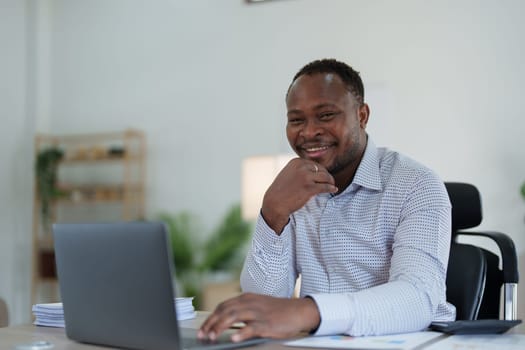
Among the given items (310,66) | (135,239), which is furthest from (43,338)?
(310,66)

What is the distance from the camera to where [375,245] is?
1729mm

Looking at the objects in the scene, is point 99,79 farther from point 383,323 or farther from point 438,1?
point 383,323

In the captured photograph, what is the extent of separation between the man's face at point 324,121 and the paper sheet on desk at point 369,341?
639mm

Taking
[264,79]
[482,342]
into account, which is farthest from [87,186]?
[482,342]

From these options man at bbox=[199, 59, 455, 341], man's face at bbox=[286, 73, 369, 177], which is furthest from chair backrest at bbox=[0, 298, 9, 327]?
man's face at bbox=[286, 73, 369, 177]

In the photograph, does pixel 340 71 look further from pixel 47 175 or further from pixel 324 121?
pixel 47 175

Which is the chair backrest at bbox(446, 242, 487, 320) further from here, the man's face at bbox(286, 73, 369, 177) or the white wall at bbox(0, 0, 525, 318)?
the white wall at bbox(0, 0, 525, 318)

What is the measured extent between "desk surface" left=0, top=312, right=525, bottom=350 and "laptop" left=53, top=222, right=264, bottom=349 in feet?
0.07

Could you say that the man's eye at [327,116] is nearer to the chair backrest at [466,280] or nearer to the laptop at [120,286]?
the chair backrest at [466,280]

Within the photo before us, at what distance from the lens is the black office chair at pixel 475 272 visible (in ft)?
6.46

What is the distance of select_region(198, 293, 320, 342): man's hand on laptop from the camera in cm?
120

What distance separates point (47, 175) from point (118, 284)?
512cm

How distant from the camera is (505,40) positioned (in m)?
4.51

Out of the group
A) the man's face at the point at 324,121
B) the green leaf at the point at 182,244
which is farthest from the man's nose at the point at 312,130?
the green leaf at the point at 182,244
